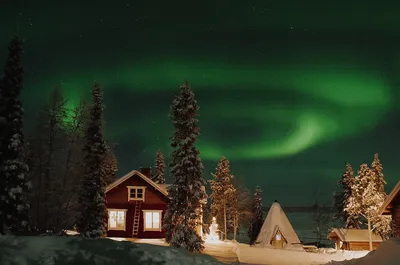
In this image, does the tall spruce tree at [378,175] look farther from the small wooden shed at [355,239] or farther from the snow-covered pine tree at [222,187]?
the snow-covered pine tree at [222,187]

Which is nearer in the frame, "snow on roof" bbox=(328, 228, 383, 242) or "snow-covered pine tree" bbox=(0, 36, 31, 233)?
"snow-covered pine tree" bbox=(0, 36, 31, 233)

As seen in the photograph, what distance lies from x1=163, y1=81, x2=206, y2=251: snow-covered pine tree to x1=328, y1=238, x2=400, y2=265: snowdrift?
15.3 m

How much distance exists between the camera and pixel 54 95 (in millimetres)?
31531

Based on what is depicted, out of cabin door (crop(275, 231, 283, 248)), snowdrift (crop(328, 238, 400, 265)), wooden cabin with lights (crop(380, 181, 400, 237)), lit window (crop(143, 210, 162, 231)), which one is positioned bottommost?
cabin door (crop(275, 231, 283, 248))

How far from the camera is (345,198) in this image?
7144 cm

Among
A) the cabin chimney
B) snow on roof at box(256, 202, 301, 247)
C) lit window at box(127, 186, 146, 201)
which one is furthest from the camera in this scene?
snow on roof at box(256, 202, 301, 247)

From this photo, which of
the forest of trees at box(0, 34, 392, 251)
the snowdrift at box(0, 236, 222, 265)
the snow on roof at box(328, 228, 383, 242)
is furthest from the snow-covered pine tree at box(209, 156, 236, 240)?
the snowdrift at box(0, 236, 222, 265)

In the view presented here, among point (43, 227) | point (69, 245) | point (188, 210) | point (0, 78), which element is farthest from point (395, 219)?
point (0, 78)

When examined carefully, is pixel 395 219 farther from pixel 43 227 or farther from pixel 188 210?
pixel 43 227

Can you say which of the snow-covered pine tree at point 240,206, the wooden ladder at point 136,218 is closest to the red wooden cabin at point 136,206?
the wooden ladder at point 136,218

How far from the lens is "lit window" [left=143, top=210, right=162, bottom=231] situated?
1689 inches

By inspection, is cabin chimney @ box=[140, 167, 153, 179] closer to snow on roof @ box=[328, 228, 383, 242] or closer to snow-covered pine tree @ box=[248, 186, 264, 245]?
snow on roof @ box=[328, 228, 383, 242]

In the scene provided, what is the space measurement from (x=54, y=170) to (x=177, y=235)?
1071 centimetres

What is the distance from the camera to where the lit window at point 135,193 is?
1703 inches
